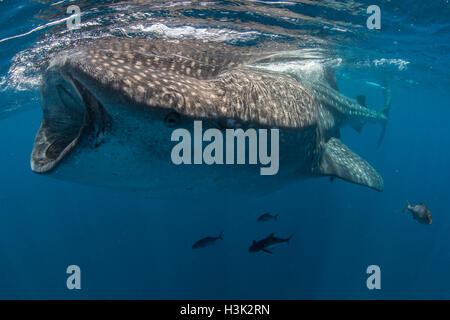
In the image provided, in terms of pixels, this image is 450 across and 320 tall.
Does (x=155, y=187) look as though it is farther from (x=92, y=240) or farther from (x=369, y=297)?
(x=92, y=240)

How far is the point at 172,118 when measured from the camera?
216 cm

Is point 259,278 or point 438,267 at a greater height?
point 259,278

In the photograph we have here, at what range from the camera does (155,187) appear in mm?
3244

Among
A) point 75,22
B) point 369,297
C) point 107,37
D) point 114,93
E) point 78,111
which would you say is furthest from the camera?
point 369,297

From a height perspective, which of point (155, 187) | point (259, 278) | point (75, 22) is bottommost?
point (259, 278)

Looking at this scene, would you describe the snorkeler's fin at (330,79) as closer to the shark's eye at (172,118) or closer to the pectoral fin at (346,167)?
the pectoral fin at (346,167)

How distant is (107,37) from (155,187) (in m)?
6.29

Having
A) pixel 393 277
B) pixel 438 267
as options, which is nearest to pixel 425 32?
pixel 393 277

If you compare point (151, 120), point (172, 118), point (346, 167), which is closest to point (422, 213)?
point (346, 167)

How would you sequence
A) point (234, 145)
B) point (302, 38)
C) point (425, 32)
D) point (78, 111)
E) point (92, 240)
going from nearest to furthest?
point (234, 145) < point (78, 111) < point (302, 38) < point (425, 32) < point (92, 240)

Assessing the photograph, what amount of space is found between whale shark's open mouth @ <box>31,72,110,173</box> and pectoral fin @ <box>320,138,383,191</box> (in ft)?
12.9

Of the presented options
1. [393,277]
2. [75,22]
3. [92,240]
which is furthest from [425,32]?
[92,240]

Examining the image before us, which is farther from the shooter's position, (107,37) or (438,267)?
(438,267)
